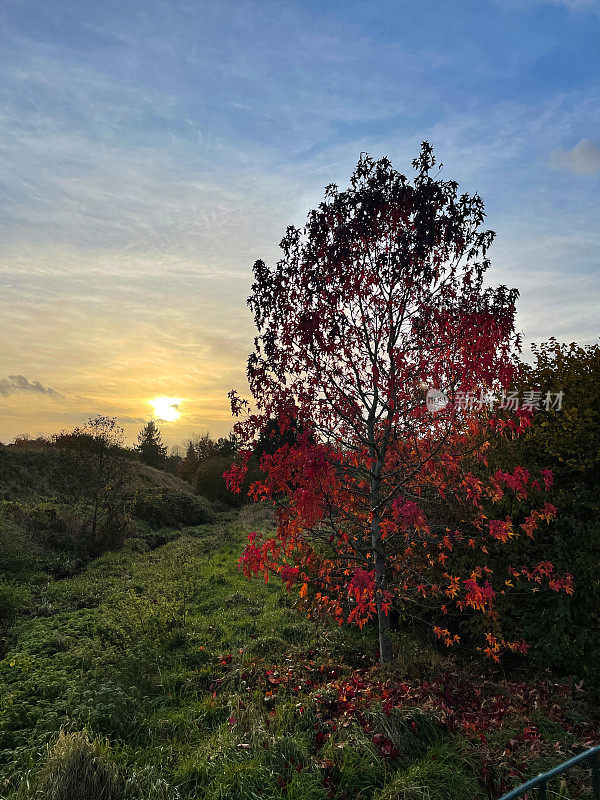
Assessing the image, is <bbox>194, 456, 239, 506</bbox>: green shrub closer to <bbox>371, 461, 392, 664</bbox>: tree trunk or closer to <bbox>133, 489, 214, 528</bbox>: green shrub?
<bbox>133, 489, 214, 528</bbox>: green shrub

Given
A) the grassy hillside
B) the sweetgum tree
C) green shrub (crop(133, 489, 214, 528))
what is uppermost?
the sweetgum tree

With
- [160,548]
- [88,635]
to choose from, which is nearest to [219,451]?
[160,548]

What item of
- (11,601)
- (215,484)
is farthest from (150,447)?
(11,601)

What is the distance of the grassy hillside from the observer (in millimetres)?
4434

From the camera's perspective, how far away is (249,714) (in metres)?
5.67

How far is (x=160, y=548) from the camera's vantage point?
59.8 feet

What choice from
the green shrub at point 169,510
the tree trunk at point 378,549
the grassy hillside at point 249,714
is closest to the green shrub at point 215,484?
the green shrub at point 169,510

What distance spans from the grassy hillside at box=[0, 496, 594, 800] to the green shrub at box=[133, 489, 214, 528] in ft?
45.1

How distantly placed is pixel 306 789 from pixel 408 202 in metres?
6.36

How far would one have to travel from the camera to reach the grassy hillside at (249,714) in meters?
4.43

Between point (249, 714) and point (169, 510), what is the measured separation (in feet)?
66.2

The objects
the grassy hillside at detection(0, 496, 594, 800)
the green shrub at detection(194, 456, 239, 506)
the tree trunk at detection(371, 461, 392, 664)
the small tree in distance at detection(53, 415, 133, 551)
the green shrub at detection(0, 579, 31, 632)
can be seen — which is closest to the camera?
the grassy hillside at detection(0, 496, 594, 800)

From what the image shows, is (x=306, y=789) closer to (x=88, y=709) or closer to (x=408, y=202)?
(x=88, y=709)

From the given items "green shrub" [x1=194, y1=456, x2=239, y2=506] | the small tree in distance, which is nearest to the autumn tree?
"green shrub" [x1=194, y1=456, x2=239, y2=506]
